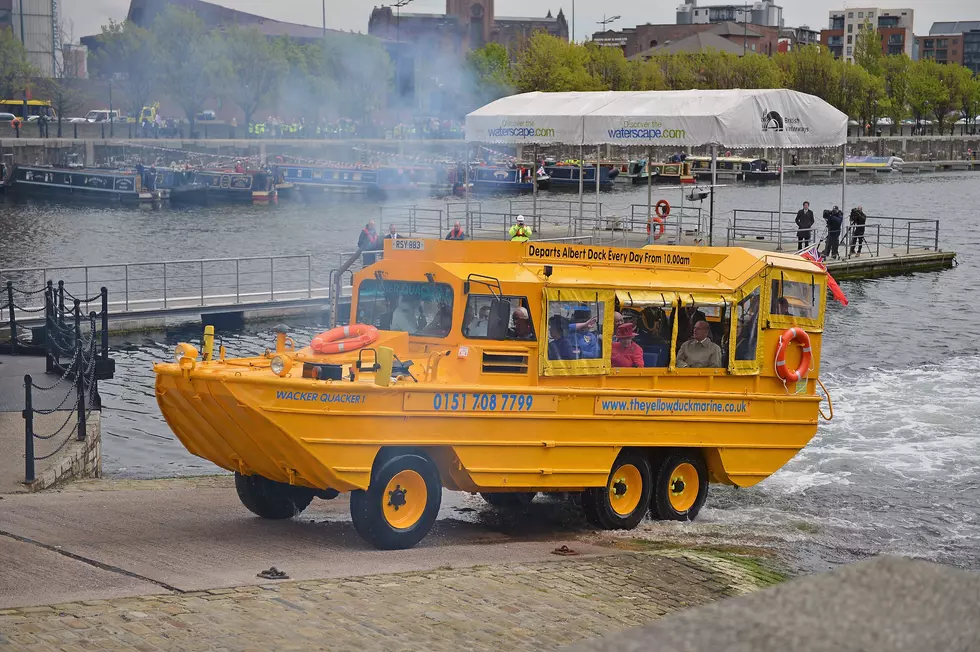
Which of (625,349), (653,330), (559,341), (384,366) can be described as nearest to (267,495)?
(384,366)

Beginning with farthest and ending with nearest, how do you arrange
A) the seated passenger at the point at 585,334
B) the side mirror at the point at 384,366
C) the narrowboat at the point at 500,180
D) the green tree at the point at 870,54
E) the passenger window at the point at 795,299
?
the green tree at the point at 870,54
the narrowboat at the point at 500,180
the passenger window at the point at 795,299
the seated passenger at the point at 585,334
the side mirror at the point at 384,366

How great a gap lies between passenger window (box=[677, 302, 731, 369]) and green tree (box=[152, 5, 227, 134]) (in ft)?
285

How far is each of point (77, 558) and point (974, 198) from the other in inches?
3370

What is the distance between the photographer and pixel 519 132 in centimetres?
3725

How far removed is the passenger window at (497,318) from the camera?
12.3 metres

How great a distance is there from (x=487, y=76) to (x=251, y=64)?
19.0 m

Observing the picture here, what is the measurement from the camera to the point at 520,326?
40.6 ft

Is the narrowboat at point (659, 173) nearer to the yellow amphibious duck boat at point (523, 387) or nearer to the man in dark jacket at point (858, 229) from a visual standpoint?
the man in dark jacket at point (858, 229)

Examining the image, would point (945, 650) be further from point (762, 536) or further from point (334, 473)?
point (762, 536)

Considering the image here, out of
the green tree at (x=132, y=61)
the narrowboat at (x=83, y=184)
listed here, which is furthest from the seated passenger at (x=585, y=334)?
the green tree at (x=132, y=61)

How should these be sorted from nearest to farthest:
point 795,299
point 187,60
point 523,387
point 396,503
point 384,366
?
point 384,366 → point 396,503 → point 523,387 → point 795,299 → point 187,60

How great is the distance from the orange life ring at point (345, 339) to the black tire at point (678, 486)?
344cm

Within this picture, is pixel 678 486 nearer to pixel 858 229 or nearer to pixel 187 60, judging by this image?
pixel 858 229

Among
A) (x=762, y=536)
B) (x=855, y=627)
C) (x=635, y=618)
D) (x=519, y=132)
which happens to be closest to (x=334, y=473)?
(x=635, y=618)
